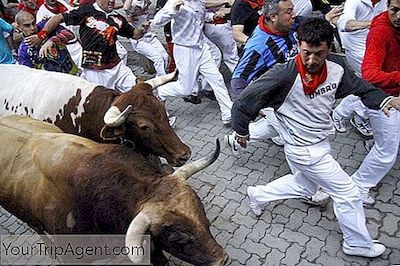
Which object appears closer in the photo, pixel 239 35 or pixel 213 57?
pixel 239 35

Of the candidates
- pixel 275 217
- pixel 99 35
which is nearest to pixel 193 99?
pixel 99 35

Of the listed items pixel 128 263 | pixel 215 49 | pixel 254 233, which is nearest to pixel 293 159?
pixel 254 233

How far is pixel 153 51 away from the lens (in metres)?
8.04

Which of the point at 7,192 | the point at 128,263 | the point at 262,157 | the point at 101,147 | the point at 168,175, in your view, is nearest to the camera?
the point at 128,263

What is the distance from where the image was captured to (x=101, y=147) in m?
3.89

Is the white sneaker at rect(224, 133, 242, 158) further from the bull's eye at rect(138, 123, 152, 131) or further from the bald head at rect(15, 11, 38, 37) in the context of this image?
the bald head at rect(15, 11, 38, 37)

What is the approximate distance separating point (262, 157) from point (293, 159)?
1.83m

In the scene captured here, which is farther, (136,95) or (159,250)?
(136,95)

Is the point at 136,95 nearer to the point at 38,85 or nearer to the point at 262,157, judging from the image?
the point at 38,85

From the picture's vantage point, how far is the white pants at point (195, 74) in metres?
7.08

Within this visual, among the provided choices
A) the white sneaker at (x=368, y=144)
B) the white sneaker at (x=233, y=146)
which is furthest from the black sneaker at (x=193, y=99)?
the white sneaker at (x=368, y=144)

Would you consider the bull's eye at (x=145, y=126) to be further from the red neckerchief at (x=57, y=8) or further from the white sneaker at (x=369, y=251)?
the red neckerchief at (x=57, y=8)

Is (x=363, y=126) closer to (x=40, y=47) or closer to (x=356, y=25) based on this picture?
(x=356, y=25)

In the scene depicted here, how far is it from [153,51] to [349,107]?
3.19m
